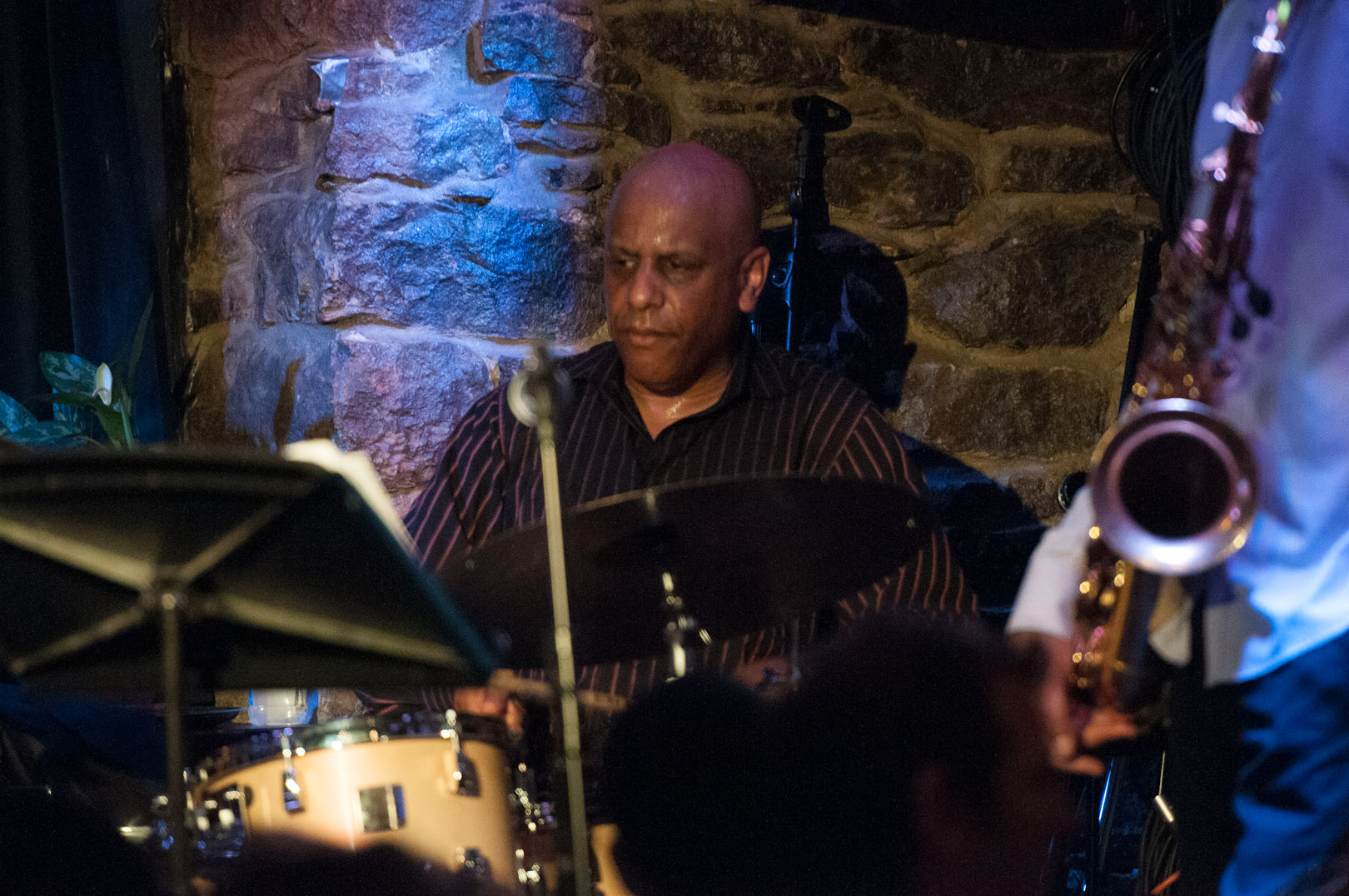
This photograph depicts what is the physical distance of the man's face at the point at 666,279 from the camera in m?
2.28

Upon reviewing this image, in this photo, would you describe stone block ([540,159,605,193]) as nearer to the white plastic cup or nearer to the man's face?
the man's face

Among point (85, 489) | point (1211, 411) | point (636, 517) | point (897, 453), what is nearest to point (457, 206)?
point (897, 453)

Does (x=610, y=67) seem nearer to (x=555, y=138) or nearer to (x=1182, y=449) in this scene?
(x=555, y=138)

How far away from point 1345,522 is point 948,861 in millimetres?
809

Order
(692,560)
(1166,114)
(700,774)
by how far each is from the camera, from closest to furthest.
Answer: (692,560) < (700,774) < (1166,114)

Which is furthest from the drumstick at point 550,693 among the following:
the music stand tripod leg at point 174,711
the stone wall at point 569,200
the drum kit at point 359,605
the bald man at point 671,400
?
the stone wall at point 569,200

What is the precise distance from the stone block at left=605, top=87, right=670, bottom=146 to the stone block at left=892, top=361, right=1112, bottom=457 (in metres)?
0.74

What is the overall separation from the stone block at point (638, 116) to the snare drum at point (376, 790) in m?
1.40

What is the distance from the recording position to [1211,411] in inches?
41.4

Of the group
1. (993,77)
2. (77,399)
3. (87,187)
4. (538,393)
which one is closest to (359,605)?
(538,393)

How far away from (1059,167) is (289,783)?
1984 mm

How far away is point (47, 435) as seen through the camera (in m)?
2.27

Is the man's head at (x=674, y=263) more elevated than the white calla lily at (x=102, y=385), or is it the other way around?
the man's head at (x=674, y=263)

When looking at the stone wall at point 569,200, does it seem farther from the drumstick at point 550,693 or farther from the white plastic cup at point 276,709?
the drumstick at point 550,693
